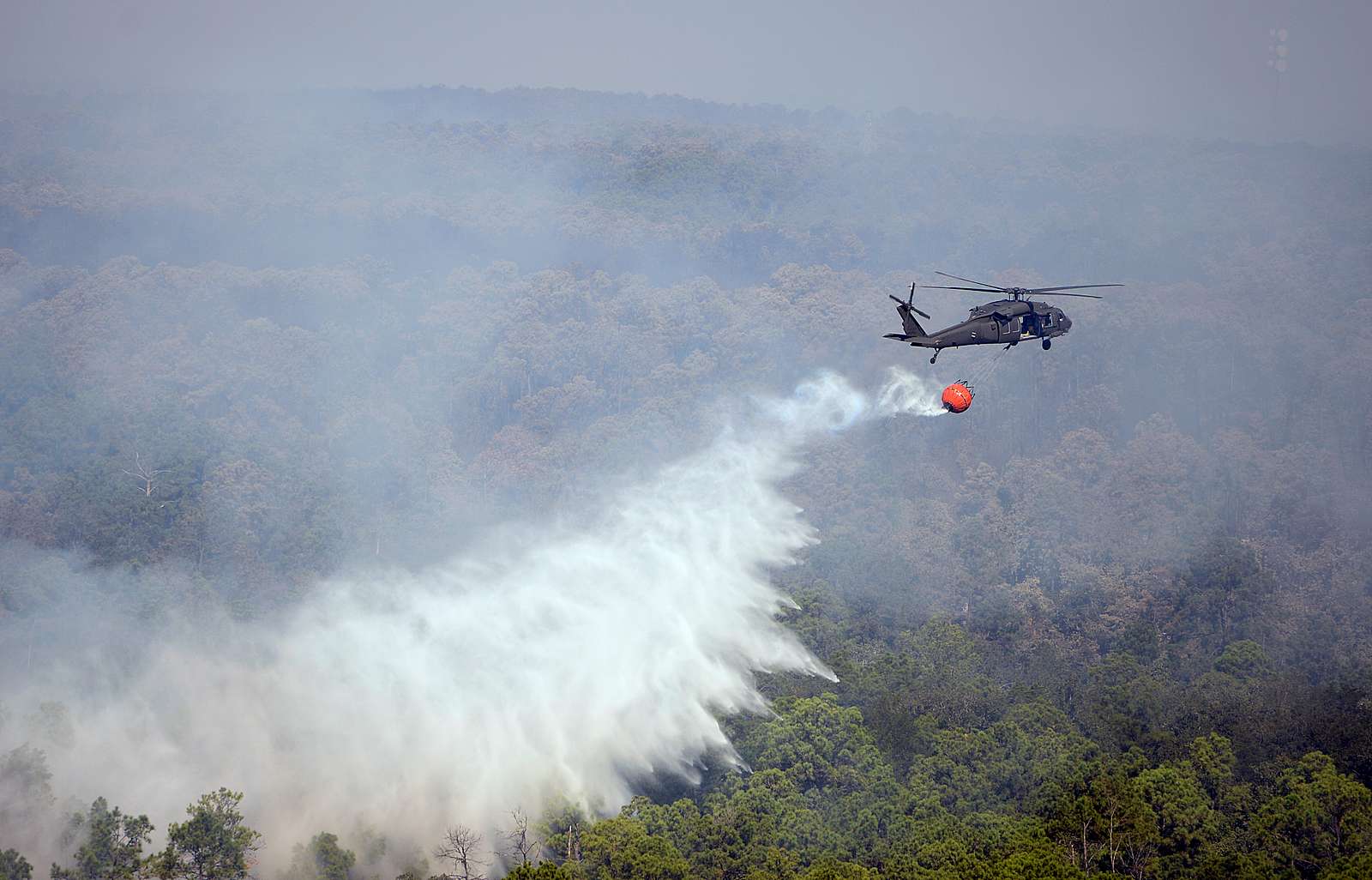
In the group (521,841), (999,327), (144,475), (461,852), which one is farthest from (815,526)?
(999,327)

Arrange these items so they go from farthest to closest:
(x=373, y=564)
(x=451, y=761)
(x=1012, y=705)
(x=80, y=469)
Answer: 1. (x=80, y=469)
2. (x=373, y=564)
3. (x=1012, y=705)
4. (x=451, y=761)

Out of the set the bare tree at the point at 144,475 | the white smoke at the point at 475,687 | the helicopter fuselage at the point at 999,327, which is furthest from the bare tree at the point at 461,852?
the bare tree at the point at 144,475

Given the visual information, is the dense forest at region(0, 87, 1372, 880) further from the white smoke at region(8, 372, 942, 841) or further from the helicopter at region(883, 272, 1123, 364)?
the helicopter at region(883, 272, 1123, 364)

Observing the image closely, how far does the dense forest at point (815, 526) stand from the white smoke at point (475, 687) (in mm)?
1614

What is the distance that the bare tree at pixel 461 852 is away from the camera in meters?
57.2

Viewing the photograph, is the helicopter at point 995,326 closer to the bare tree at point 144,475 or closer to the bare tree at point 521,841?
the bare tree at point 521,841

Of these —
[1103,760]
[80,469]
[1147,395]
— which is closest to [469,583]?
[1103,760]

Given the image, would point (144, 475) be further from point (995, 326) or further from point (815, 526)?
point (995, 326)

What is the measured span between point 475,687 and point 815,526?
62815mm

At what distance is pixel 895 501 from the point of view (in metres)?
137

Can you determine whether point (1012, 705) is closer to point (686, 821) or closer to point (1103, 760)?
point (1103, 760)

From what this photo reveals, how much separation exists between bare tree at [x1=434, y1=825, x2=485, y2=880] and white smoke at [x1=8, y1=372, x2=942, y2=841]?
3.97ft

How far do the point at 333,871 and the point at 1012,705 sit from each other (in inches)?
1489

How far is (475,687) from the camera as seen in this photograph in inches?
2889
